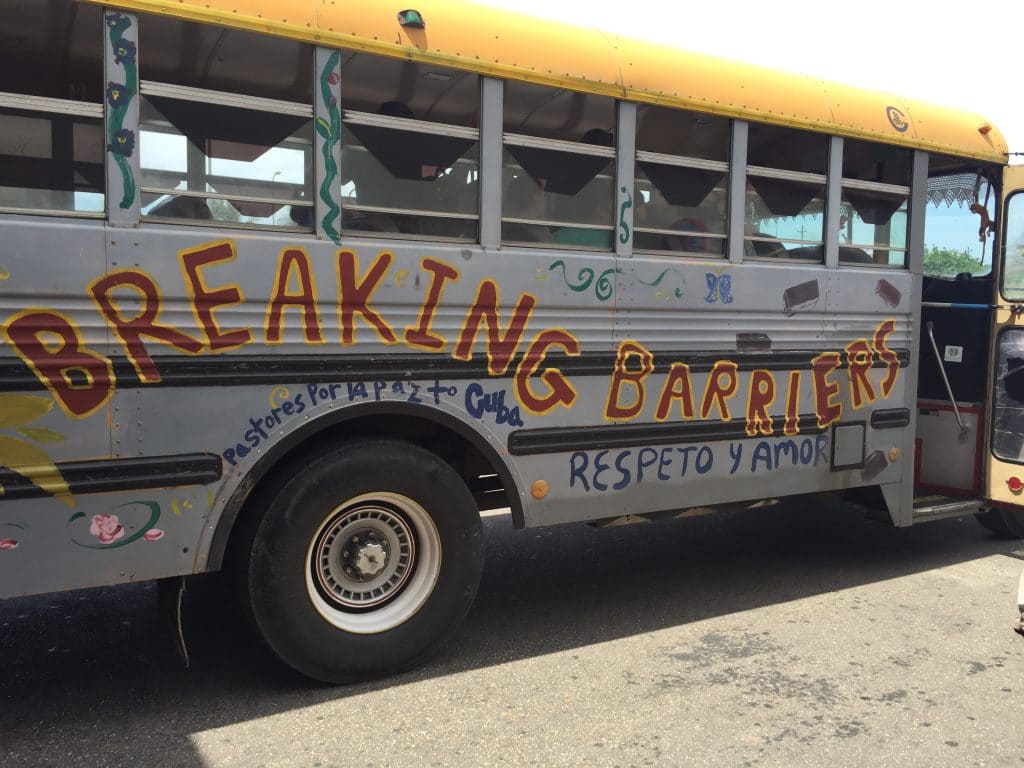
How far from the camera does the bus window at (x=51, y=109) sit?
285 cm

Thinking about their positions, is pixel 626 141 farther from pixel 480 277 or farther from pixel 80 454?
pixel 80 454

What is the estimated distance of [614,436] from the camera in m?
4.03

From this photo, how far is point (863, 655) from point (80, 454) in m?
3.31

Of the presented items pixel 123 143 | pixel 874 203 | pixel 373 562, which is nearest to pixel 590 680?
pixel 373 562

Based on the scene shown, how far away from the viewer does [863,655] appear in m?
3.86

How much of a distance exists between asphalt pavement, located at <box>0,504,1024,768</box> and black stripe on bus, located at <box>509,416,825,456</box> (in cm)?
90

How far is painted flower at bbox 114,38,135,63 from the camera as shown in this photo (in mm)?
2963

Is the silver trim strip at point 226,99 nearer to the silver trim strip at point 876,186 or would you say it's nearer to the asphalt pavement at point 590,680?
the asphalt pavement at point 590,680

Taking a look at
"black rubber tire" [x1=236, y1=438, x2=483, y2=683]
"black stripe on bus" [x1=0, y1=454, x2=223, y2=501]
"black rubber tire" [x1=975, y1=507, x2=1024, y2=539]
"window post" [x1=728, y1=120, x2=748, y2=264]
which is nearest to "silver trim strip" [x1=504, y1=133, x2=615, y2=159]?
"window post" [x1=728, y1=120, x2=748, y2=264]

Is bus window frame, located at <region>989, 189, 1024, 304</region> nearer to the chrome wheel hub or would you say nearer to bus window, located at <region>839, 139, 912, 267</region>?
bus window, located at <region>839, 139, 912, 267</region>

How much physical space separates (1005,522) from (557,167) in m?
4.13

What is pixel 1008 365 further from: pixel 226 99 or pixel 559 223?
pixel 226 99

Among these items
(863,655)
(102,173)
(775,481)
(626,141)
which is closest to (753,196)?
(626,141)

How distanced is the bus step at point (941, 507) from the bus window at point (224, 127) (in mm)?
3934
